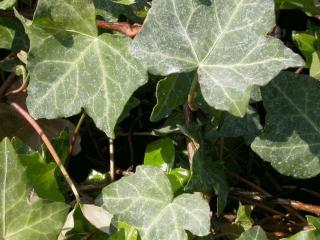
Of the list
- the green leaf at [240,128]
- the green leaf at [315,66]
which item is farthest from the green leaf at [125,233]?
the green leaf at [315,66]

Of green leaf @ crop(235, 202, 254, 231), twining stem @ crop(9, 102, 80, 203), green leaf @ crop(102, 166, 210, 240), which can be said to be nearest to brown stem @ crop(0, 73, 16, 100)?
twining stem @ crop(9, 102, 80, 203)

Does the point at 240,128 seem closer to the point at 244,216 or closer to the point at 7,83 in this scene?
the point at 244,216

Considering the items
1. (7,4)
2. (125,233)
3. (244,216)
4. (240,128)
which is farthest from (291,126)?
(7,4)

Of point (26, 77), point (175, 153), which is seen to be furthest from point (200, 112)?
point (26, 77)

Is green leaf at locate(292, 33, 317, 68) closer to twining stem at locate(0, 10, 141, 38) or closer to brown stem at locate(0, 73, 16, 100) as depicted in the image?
twining stem at locate(0, 10, 141, 38)

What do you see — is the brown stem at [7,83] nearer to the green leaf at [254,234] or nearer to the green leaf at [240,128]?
the green leaf at [240,128]

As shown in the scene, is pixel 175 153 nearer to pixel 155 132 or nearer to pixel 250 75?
pixel 155 132
